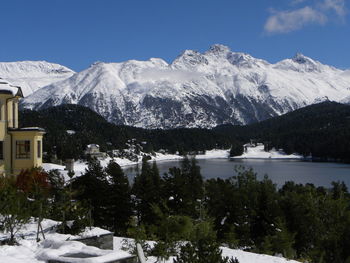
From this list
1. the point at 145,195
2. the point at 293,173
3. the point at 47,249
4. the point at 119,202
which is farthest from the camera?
the point at 293,173

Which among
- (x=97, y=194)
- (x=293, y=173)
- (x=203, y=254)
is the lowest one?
(x=293, y=173)

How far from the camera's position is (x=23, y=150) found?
809 inches

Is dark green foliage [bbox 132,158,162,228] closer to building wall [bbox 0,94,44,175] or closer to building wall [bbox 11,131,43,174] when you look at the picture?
building wall [bbox 11,131,43,174]

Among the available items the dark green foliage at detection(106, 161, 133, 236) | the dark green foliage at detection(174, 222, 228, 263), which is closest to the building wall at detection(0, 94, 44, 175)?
the dark green foliage at detection(174, 222, 228, 263)

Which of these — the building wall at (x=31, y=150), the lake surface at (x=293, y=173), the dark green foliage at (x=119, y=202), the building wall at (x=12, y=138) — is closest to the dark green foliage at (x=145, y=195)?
the dark green foliage at (x=119, y=202)

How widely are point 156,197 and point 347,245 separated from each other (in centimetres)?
1570

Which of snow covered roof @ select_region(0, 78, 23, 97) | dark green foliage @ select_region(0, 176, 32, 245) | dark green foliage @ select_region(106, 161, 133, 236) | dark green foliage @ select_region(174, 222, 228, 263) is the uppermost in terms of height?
snow covered roof @ select_region(0, 78, 23, 97)

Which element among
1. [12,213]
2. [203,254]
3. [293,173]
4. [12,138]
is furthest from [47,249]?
[293,173]

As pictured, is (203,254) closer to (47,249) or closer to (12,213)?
(47,249)

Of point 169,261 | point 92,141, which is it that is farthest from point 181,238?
point 92,141

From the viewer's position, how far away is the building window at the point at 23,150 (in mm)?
20312

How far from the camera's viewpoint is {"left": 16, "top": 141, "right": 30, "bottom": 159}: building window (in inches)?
800

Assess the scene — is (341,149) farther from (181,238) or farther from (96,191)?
(181,238)

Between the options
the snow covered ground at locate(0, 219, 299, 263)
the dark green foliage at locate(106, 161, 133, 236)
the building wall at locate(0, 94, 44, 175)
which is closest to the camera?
the snow covered ground at locate(0, 219, 299, 263)
